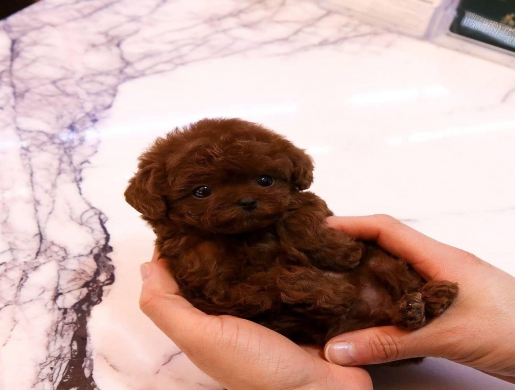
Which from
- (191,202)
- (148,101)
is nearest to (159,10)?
(148,101)

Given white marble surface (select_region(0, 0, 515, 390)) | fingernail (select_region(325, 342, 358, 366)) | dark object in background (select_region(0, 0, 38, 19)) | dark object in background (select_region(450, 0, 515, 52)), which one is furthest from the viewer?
dark object in background (select_region(0, 0, 38, 19))

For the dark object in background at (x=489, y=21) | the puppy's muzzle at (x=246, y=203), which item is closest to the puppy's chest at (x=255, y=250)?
the puppy's muzzle at (x=246, y=203)

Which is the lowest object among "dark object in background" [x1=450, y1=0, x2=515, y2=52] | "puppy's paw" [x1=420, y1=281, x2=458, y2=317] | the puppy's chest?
the puppy's chest

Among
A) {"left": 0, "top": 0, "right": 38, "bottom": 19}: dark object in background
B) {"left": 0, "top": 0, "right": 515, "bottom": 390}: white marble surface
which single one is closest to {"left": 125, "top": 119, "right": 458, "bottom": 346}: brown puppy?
{"left": 0, "top": 0, "right": 515, "bottom": 390}: white marble surface

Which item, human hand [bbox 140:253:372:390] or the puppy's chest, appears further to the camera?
the puppy's chest

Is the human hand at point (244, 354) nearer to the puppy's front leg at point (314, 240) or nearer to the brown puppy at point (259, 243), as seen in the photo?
the brown puppy at point (259, 243)

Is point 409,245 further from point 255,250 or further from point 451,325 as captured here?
point 255,250

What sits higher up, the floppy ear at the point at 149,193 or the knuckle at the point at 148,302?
the floppy ear at the point at 149,193

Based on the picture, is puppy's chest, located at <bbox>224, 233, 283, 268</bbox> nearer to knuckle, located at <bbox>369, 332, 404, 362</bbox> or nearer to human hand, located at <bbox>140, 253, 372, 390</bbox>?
human hand, located at <bbox>140, 253, 372, 390</bbox>
